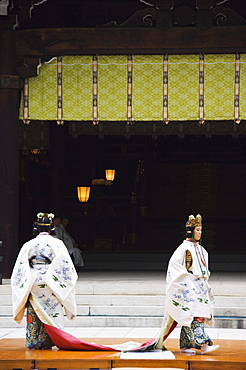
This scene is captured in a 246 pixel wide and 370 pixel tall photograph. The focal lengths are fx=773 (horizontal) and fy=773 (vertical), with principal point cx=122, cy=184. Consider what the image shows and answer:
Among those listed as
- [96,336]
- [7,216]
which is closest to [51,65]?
[7,216]

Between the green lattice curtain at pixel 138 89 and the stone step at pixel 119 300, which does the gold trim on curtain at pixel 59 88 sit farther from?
the stone step at pixel 119 300

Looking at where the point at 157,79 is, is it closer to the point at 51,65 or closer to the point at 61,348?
the point at 51,65

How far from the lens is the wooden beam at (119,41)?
1388 cm

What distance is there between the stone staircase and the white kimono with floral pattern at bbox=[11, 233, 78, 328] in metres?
2.48

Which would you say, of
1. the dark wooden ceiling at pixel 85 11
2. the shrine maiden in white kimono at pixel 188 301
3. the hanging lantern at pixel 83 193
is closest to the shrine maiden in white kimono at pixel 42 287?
the shrine maiden in white kimono at pixel 188 301

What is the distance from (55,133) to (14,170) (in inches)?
202

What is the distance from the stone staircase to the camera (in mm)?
11297

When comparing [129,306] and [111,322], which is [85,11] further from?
[111,322]

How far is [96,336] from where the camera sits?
10.4m

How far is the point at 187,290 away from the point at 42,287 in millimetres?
1667

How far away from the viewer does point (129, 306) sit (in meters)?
11.7

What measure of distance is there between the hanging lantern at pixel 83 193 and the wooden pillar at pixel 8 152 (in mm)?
5908

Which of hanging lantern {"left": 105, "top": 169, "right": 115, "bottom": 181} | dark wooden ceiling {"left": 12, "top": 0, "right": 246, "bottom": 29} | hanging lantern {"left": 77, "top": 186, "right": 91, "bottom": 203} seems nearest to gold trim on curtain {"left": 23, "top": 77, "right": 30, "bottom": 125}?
dark wooden ceiling {"left": 12, "top": 0, "right": 246, "bottom": 29}

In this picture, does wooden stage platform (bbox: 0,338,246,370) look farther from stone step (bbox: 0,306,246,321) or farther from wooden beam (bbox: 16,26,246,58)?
wooden beam (bbox: 16,26,246,58)
